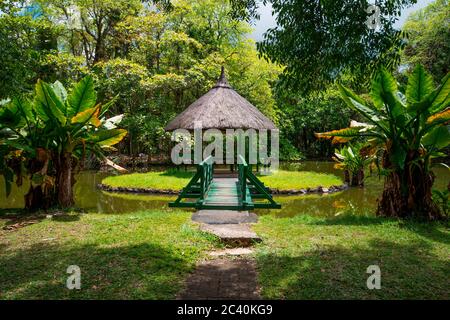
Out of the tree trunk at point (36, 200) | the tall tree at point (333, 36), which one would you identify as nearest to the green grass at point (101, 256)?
the tree trunk at point (36, 200)

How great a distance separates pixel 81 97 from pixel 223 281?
4782 mm

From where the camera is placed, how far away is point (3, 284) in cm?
337

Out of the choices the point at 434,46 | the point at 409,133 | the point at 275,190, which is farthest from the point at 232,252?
the point at 434,46

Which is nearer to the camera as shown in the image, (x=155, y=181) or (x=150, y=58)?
(x=155, y=181)

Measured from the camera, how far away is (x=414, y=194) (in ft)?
20.4

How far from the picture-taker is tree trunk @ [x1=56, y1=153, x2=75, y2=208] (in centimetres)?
720

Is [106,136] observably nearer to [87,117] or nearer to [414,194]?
[87,117]

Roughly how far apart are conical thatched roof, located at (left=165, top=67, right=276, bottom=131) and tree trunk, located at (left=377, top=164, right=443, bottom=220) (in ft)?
29.7

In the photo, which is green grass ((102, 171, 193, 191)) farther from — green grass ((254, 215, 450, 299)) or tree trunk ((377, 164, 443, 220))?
tree trunk ((377, 164, 443, 220))

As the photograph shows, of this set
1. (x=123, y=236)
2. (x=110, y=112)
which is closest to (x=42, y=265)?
(x=123, y=236)

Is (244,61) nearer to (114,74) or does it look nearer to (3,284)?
(114,74)

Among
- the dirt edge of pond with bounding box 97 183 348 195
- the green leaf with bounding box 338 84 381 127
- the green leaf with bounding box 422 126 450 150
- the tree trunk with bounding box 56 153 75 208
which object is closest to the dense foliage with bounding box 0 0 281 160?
the dirt edge of pond with bounding box 97 183 348 195

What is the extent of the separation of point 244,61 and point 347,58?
67.1 feet

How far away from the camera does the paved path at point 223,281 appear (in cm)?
326
